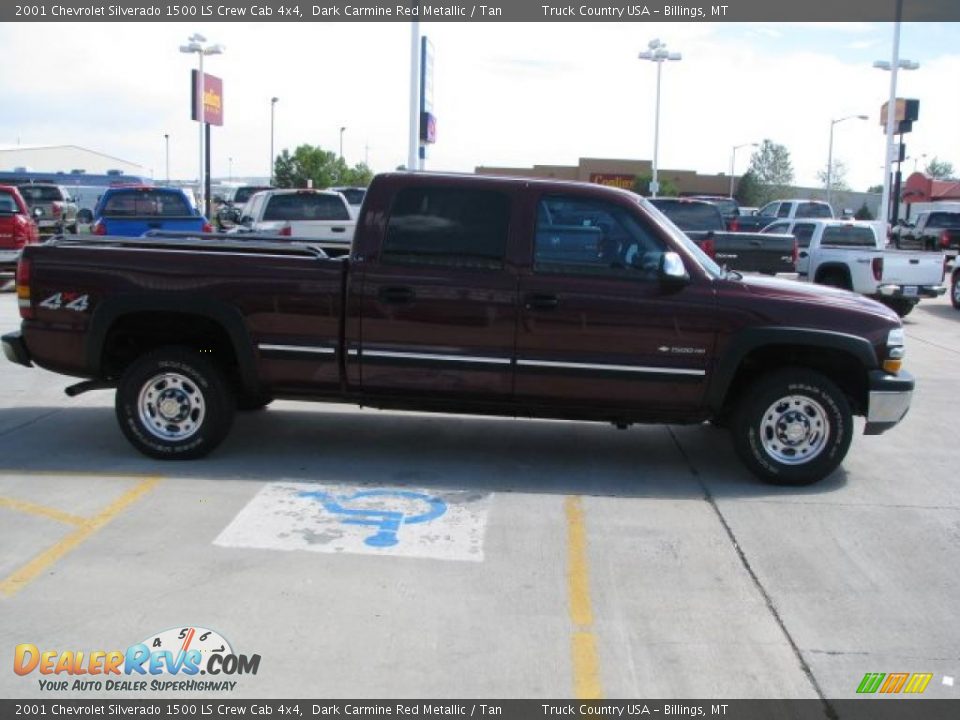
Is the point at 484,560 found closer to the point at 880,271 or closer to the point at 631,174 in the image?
the point at 880,271

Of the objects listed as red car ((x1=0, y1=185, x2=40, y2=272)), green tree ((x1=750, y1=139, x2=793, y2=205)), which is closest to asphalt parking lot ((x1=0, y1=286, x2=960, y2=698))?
red car ((x1=0, y1=185, x2=40, y2=272))

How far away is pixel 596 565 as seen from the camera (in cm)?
547

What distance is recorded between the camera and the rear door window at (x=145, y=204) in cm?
1917

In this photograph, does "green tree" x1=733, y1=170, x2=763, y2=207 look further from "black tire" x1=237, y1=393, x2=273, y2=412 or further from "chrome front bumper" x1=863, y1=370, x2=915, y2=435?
"chrome front bumper" x1=863, y1=370, x2=915, y2=435

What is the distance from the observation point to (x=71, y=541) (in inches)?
220

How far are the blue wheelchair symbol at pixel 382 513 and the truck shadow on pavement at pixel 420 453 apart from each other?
0.24 m

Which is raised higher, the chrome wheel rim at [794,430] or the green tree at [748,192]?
the green tree at [748,192]

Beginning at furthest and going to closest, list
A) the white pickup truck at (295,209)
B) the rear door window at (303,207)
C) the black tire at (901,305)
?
the black tire at (901,305)
the rear door window at (303,207)
the white pickup truck at (295,209)

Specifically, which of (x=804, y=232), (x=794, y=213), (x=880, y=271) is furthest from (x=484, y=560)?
(x=794, y=213)

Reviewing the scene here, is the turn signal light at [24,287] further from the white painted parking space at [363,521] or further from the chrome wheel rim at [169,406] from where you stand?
the white painted parking space at [363,521]

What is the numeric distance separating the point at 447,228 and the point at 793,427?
2.70m

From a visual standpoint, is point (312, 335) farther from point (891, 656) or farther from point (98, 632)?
point (891, 656)

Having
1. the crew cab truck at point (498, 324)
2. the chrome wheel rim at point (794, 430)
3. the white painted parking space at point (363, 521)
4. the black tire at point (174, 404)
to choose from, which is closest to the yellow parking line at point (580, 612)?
the white painted parking space at point (363, 521)

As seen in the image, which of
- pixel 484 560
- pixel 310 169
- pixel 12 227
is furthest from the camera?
pixel 310 169
